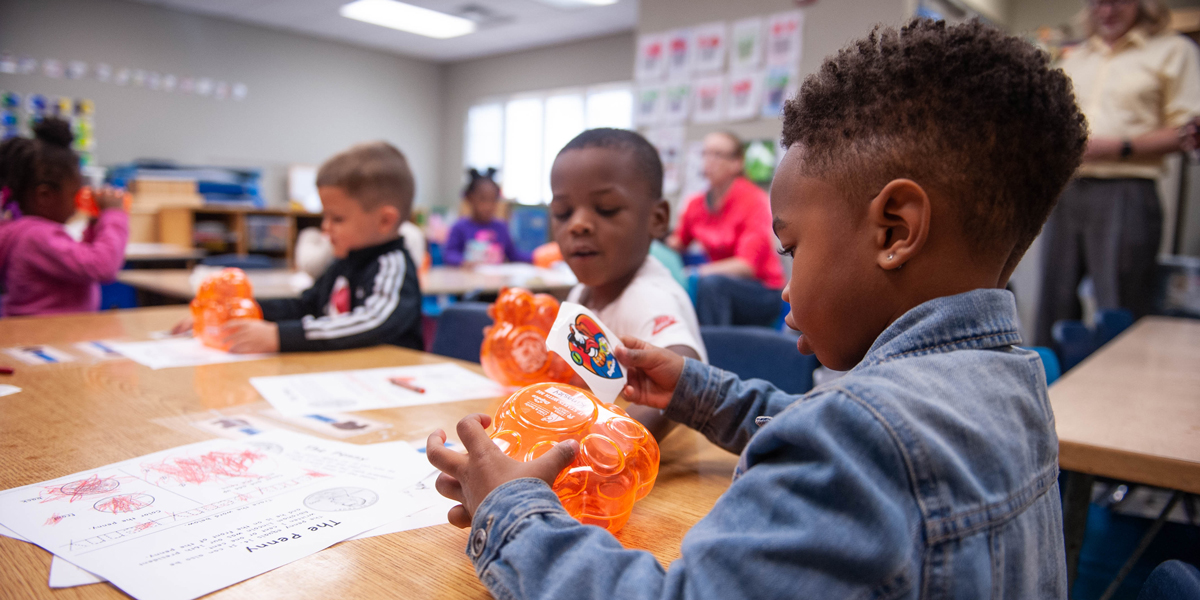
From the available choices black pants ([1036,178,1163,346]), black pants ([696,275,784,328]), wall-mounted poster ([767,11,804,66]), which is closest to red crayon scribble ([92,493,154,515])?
black pants ([696,275,784,328])

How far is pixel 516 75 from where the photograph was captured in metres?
8.84

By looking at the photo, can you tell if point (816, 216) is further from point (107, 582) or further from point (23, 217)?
point (23, 217)

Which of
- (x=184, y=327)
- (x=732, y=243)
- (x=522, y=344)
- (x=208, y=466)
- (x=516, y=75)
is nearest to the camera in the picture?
(x=208, y=466)

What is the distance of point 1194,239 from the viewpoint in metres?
Answer: 4.43

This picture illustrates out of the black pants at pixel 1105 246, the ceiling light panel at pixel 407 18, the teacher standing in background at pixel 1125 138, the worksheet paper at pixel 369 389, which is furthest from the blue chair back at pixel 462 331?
the ceiling light panel at pixel 407 18

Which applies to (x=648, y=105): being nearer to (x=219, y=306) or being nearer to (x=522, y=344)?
(x=219, y=306)

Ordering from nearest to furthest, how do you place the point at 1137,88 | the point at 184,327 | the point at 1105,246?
the point at 184,327 < the point at 1137,88 < the point at 1105,246

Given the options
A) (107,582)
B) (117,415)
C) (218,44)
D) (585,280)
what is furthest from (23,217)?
(218,44)

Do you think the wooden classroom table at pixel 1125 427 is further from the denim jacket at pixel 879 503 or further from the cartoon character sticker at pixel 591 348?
the cartoon character sticker at pixel 591 348

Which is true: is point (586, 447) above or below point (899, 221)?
below

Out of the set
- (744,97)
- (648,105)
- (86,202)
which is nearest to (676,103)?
(648,105)

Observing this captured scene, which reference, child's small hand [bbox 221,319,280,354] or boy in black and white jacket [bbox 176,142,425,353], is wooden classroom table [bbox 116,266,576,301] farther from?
child's small hand [bbox 221,319,280,354]

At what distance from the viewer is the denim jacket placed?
0.43m

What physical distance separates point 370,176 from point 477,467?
156 cm
